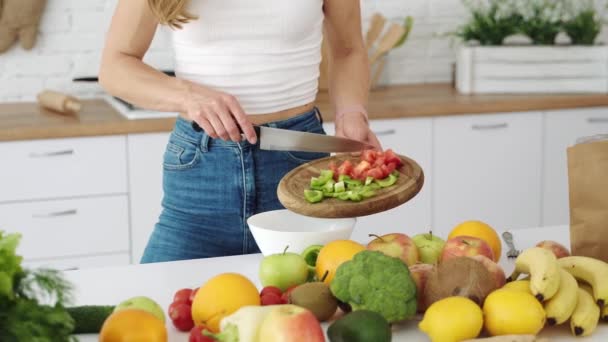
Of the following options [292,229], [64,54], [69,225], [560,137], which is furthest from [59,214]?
[560,137]

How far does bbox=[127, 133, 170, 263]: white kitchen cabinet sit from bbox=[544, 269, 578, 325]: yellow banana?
5.90ft

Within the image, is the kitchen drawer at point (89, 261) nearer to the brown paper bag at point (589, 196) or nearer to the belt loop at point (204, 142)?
the belt loop at point (204, 142)

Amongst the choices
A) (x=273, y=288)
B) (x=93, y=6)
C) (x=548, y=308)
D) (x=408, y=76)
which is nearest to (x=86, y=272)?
(x=273, y=288)

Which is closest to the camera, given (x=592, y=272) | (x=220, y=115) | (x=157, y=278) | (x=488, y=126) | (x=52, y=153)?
(x=592, y=272)

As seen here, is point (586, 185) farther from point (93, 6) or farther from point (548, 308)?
point (93, 6)

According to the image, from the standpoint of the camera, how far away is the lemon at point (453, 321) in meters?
1.19

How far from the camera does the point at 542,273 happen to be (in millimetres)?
1260

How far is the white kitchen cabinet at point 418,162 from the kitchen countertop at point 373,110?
0.13 feet

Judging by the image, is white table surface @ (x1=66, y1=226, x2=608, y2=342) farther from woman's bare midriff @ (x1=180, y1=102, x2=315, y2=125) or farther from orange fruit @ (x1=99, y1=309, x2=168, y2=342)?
woman's bare midriff @ (x1=180, y1=102, x2=315, y2=125)

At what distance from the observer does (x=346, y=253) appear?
1368 mm

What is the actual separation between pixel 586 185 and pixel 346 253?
38 centimetres

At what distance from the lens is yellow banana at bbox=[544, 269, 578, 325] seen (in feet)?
4.15

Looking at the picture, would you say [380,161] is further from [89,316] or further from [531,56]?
[531,56]

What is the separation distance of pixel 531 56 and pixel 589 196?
2026mm
